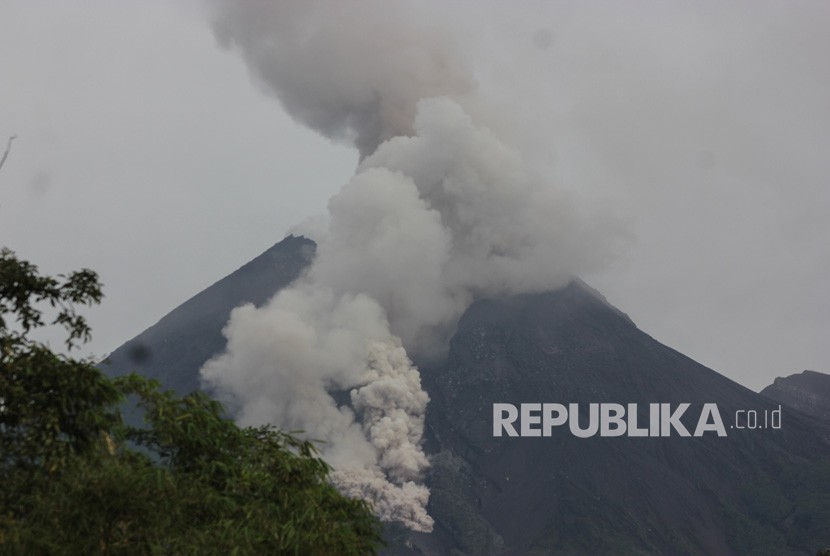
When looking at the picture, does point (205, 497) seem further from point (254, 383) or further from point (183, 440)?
point (254, 383)

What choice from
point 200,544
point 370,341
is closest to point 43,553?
point 200,544

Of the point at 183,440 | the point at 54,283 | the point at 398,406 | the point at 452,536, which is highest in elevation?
the point at 398,406

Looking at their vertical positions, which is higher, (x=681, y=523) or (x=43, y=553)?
(x=681, y=523)

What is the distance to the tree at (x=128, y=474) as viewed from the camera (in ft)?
47.4

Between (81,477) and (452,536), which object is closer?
(81,477)

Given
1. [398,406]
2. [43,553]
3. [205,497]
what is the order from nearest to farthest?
[43,553] < [205,497] < [398,406]

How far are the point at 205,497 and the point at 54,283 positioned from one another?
3.74m

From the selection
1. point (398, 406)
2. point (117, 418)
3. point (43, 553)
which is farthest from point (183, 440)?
point (398, 406)

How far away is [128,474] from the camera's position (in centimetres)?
1461

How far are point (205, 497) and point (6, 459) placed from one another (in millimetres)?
2767

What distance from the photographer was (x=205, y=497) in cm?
1664

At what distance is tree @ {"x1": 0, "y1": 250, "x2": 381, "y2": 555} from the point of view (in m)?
14.5

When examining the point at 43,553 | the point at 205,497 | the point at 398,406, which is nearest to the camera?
the point at 43,553

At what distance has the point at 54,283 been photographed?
16.7 meters
